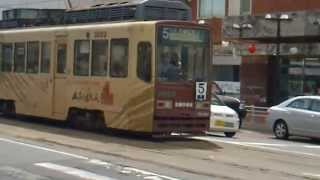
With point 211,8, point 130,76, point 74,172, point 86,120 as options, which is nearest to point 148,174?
point 74,172

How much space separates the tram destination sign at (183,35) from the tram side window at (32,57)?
5698 mm

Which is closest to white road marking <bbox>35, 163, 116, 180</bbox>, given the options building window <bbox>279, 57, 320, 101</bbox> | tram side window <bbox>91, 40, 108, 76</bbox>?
tram side window <bbox>91, 40, 108, 76</bbox>

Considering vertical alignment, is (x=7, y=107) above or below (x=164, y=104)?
below

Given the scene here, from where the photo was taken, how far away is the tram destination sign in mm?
17984

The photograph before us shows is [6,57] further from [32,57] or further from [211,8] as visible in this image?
[211,8]

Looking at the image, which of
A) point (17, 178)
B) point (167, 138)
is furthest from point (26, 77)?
point (17, 178)

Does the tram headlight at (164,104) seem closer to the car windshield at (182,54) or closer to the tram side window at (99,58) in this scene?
the car windshield at (182,54)

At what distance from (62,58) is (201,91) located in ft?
14.6

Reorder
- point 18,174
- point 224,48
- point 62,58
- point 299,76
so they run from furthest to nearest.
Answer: point 224,48, point 299,76, point 62,58, point 18,174

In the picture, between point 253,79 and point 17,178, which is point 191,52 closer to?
point 17,178

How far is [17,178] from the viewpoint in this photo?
39.9 feet

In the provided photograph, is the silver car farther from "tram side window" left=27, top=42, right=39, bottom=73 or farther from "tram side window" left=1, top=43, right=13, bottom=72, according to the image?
"tram side window" left=1, top=43, right=13, bottom=72

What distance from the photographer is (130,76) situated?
60.5ft

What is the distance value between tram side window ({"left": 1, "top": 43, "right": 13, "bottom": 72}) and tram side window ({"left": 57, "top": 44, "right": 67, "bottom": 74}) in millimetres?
3278
